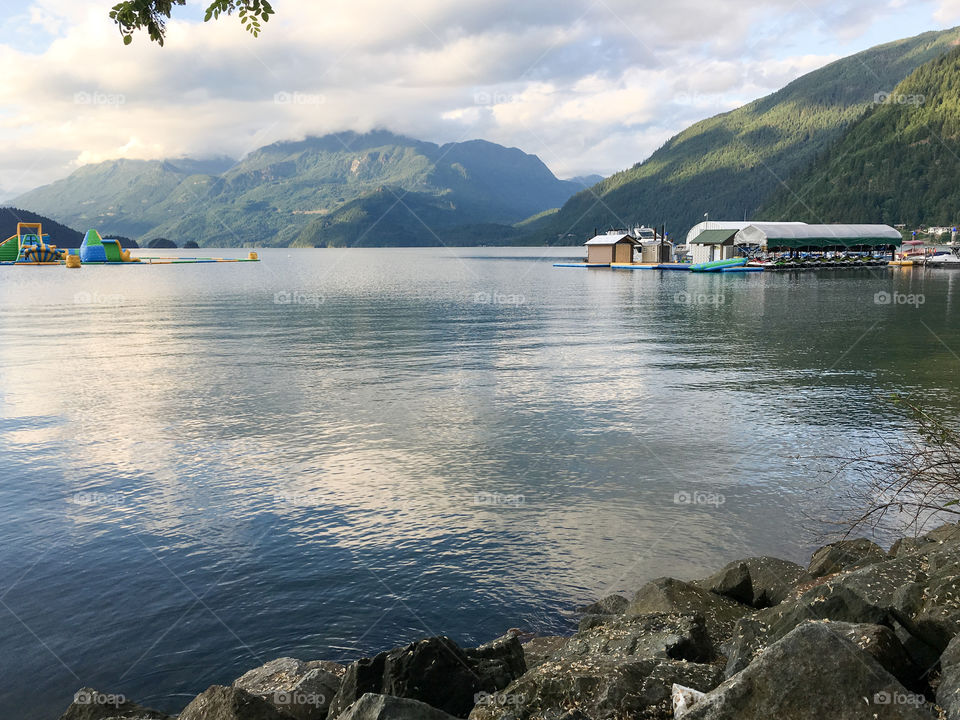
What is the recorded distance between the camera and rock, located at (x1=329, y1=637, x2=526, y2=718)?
927 centimetres

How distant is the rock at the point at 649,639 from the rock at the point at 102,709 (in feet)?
19.2

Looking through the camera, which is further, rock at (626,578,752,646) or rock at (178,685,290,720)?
rock at (626,578,752,646)

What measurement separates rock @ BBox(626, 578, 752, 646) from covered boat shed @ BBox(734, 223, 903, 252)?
7061 inches

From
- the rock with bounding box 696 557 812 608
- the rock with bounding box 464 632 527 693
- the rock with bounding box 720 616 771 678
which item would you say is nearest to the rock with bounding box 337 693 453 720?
the rock with bounding box 464 632 527 693

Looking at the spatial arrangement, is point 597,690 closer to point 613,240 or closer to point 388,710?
point 388,710

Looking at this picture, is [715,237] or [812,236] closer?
[812,236]

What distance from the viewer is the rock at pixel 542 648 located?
11.2 m

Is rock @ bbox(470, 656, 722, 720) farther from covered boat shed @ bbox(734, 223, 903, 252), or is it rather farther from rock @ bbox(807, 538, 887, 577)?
covered boat shed @ bbox(734, 223, 903, 252)

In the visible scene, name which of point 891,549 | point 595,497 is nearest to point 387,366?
point 595,497

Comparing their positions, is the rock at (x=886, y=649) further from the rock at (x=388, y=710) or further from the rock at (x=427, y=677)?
the rock at (x=388, y=710)

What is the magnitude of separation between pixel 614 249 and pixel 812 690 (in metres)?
194

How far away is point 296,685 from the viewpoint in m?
10.1

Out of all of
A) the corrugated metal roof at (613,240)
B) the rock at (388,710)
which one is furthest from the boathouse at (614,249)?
the rock at (388,710)

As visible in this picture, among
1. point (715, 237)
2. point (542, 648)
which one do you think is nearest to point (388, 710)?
point (542, 648)
